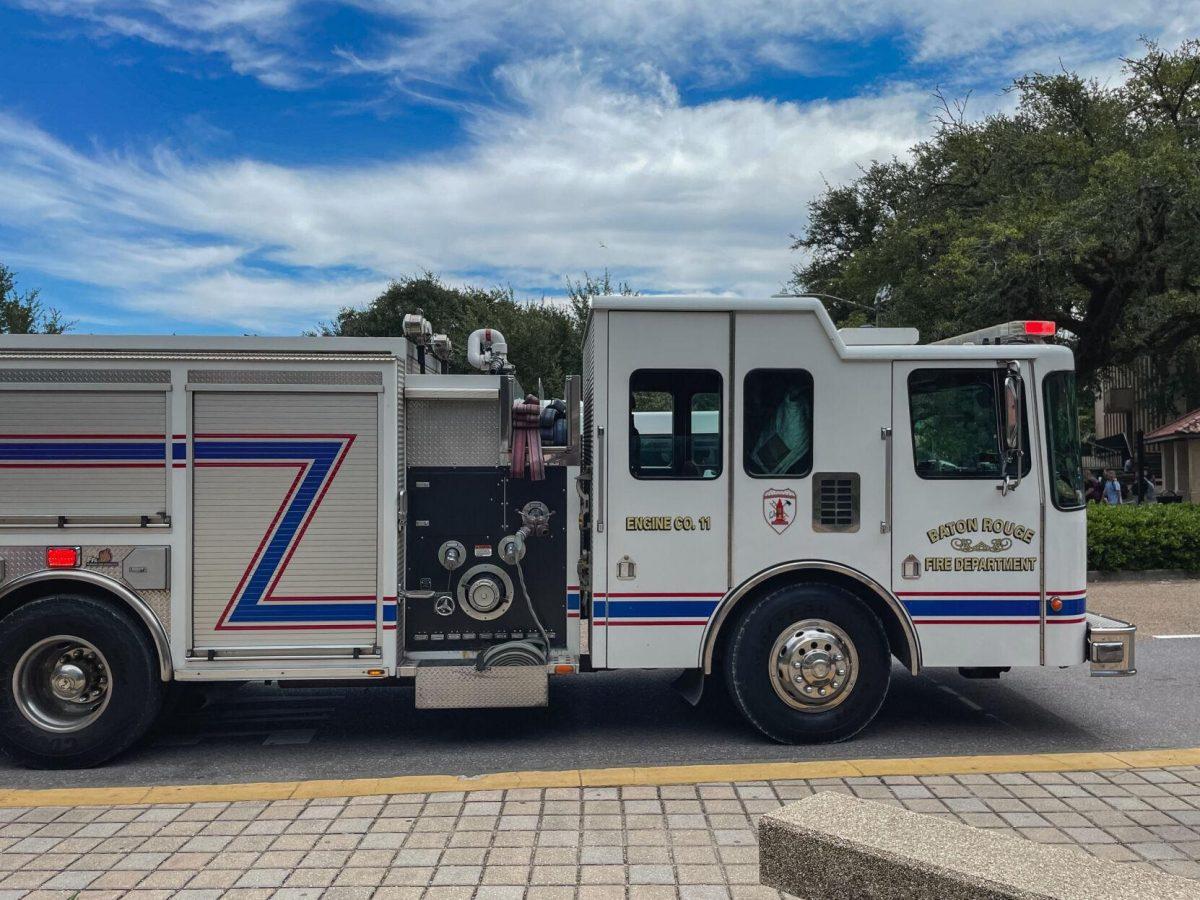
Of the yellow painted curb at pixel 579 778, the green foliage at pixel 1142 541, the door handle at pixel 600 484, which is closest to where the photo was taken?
the yellow painted curb at pixel 579 778

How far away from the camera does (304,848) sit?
461cm

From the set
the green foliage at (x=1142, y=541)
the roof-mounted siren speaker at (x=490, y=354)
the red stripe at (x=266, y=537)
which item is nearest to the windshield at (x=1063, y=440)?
the roof-mounted siren speaker at (x=490, y=354)

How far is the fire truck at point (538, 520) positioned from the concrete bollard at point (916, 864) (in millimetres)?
2519

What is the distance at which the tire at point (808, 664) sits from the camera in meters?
6.10

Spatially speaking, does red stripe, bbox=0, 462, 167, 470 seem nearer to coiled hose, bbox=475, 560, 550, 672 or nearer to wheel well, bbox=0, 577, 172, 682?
wheel well, bbox=0, 577, 172, 682

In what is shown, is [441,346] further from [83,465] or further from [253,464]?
[83,465]

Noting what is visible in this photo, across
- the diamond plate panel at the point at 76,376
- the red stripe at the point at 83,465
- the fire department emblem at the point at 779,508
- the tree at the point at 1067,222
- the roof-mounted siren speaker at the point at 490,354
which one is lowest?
the fire department emblem at the point at 779,508

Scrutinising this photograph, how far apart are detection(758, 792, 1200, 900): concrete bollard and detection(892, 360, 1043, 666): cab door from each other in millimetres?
2691

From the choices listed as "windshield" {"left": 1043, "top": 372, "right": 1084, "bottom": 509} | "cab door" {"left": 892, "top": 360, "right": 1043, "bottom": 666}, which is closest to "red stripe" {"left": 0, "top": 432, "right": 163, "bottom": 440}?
"cab door" {"left": 892, "top": 360, "right": 1043, "bottom": 666}

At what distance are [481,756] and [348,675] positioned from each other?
0.93 meters

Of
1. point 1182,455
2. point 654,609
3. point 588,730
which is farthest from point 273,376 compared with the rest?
point 1182,455

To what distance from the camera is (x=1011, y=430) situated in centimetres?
603

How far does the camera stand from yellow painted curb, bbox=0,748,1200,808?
17.5 ft

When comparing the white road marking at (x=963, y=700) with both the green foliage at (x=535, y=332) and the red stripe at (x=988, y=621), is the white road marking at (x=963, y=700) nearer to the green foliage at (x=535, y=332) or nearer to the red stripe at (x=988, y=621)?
the red stripe at (x=988, y=621)
